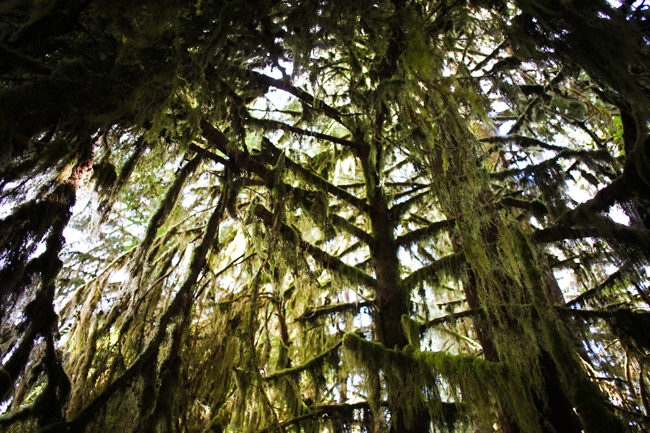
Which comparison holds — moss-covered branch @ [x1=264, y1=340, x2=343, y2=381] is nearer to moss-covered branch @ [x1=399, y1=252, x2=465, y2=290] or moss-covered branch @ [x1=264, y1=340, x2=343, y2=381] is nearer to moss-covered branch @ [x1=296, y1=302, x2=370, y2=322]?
moss-covered branch @ [x1=296, y1=302, x2=370, y2=322]

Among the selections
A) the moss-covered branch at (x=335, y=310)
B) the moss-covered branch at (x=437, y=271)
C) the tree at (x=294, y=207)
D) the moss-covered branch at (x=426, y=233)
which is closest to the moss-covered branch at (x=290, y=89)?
the tree at (x=294, y=207)

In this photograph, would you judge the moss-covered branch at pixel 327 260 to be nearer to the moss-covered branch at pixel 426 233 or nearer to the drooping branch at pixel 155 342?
the moss-covered branch at pixel 426 233

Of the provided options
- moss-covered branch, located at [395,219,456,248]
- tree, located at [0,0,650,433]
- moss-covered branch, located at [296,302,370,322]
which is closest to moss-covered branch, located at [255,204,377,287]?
tree, located at [0,0,650,433]

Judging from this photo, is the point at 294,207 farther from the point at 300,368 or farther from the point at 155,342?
the point at 155,342

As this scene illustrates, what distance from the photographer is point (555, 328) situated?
2422 mm

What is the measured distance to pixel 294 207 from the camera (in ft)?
12.9

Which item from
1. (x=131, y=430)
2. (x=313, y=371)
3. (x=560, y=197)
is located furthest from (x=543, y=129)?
(x=131, y=430)

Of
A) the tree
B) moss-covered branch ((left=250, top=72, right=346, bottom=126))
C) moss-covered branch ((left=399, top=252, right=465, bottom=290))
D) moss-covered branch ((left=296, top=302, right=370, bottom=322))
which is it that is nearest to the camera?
the tree

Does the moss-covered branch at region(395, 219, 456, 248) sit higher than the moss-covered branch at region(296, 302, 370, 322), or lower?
higher

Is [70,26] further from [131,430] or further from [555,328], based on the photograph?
[555,328]

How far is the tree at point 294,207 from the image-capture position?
1.71m

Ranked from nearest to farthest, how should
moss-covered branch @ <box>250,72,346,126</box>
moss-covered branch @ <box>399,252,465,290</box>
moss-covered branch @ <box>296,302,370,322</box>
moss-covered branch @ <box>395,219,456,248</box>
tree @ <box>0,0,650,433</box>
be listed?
tree @ <box>0,0,650,433</box>, moss-covered branch @ <box>250,72,346,126</box>, moss-covered branch @ <box>399,252,465,290</box>, moss-covered branch @ <box>395,219,456,248</box>, moss-covered branch @ <box>296,302,370,322</box>

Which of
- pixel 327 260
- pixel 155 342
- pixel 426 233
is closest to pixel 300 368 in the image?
pixel 327 260

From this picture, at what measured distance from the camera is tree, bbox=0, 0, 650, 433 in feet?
5.62
